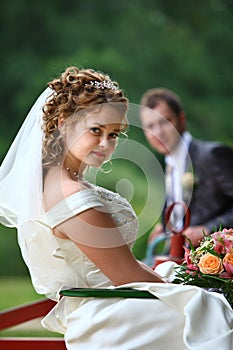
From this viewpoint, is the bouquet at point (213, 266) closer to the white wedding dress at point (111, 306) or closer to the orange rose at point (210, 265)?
the orange rose at point (210, 265)

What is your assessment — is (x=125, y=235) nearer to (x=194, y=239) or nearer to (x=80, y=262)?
(x=80, y=262)

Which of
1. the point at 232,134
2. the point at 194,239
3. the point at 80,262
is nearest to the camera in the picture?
the point at 80,262

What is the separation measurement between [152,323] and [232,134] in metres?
8.65

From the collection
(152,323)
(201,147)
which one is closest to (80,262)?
(152,323)

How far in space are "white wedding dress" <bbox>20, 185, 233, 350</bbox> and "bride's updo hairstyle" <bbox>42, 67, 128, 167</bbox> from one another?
0.19 meters

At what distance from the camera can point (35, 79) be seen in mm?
11305

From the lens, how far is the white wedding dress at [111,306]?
95.4 inches

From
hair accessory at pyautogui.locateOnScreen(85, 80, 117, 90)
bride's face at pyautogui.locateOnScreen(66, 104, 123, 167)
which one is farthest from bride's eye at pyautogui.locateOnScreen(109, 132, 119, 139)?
hair accessory at pyautogui.locateOnScreen(85, 80, 117, 90)

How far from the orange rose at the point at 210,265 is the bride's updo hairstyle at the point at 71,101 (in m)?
0.56

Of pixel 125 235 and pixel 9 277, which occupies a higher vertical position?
pixel 125 235

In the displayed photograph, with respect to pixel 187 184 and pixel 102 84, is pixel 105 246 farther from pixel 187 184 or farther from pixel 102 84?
pixel 187 184

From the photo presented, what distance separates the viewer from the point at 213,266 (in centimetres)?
255

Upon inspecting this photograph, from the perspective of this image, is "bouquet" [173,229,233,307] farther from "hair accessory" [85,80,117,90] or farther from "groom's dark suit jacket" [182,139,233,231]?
"groom's dark suit jacket" [182,139,233,231]

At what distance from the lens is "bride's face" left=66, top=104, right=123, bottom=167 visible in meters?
2.73
